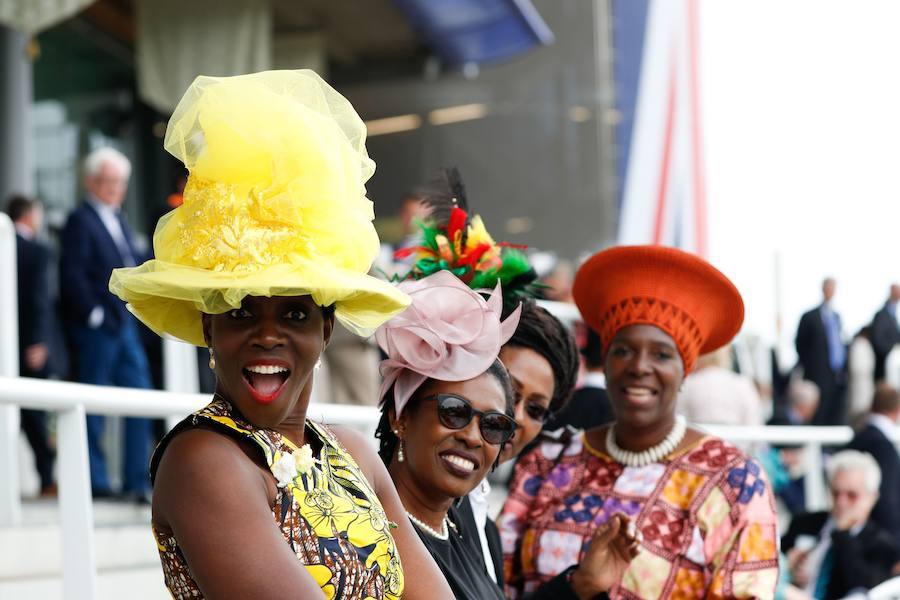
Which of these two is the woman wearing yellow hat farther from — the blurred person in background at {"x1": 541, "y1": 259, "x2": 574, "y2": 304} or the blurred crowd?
the blurred person in background at {"x1": 541, "y1": 259, "x2": 574, "y2": 304}

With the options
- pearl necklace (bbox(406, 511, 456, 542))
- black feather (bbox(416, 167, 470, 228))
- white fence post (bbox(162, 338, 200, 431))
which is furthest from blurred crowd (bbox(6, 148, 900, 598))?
pearl necklace (bbox(406, 511, 456, 542))

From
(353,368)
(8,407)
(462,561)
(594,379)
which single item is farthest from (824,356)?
(462,561)

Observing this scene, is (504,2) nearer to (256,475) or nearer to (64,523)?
(64,523)

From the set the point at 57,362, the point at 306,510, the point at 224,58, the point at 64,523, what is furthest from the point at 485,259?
the point at 224,58

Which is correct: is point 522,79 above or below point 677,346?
above

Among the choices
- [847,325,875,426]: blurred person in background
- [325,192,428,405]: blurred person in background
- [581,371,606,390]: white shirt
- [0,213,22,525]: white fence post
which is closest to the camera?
[0,213,22,525]: white fence post

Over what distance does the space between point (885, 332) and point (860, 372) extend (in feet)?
2.34

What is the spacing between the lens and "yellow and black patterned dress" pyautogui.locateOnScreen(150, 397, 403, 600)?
2.06 metres

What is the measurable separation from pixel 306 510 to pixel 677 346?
2.02 meters

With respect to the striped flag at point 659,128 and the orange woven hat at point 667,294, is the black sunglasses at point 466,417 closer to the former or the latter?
the orange woven hat at point 667,294

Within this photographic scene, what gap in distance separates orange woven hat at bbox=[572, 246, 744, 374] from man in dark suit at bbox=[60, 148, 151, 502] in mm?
2848

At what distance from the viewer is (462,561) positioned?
2904 millimetres

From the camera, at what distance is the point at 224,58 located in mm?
10797

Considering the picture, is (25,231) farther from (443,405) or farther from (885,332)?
(885,332)
